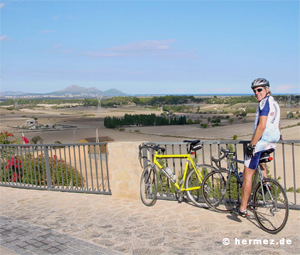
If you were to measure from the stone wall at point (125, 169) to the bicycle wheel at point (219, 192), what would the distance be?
1.60m

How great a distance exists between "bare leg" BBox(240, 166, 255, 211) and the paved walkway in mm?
355

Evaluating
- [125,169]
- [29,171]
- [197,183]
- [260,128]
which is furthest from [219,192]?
[29,171]

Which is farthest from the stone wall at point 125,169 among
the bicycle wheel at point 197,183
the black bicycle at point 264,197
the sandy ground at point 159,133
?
the sandy ground at point 159,133

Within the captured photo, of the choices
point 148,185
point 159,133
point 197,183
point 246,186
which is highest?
point 246,186

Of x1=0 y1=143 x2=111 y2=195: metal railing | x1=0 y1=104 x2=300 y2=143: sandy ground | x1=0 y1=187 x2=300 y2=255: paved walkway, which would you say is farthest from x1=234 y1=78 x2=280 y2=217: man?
x1=0 y1=104 x2=300 y2=143: sandy ground

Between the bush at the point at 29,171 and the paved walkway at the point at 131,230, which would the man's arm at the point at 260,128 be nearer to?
the paved walkway at the point at 131,230

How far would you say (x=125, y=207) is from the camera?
6129 millimetres

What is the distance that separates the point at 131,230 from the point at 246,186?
1813 mm

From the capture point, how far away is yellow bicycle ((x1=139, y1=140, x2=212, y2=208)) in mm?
5555

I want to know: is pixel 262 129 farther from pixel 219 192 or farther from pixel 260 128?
pixel 219 192

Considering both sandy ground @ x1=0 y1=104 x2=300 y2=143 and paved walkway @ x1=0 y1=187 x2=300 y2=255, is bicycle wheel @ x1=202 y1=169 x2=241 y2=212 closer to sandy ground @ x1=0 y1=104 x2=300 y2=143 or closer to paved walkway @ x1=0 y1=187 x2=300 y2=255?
paved walkway @ x1=0 y1=187 x2=300 y2=255

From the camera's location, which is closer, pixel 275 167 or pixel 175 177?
pixel 275 167

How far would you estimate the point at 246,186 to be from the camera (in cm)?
460

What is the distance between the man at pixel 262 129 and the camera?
432 centimetres
